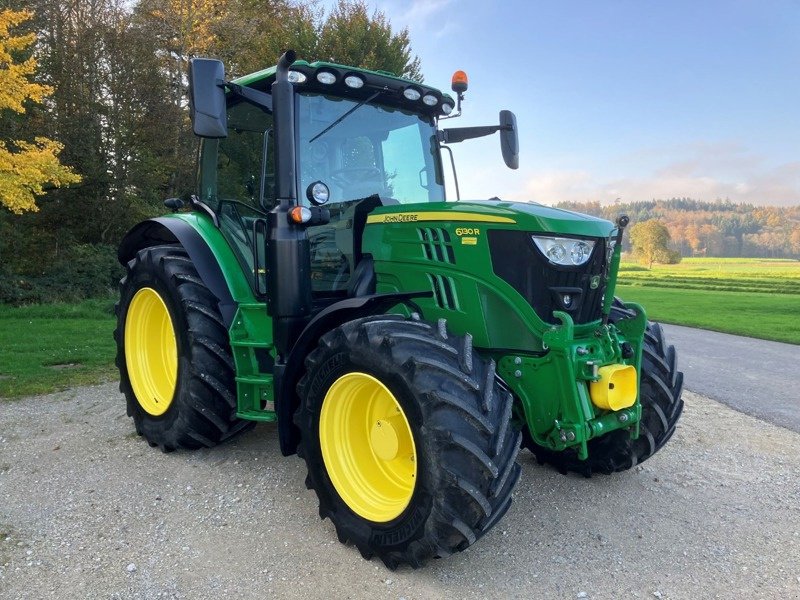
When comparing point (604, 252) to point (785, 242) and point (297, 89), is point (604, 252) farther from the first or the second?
point (785, 242)

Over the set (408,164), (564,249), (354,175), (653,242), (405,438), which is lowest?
(405,438)

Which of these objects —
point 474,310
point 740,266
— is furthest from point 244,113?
point 740,266

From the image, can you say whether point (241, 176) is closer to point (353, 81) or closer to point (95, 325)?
point (353, 81)

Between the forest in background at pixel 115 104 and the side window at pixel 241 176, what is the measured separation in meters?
13.5

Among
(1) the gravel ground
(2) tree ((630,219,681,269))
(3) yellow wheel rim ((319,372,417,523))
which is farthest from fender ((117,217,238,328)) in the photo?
(2) tree ((630,219,681,269))

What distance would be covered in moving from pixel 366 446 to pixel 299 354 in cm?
62

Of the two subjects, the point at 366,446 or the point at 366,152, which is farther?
the point at 366,152

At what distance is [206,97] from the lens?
3162 millimetres

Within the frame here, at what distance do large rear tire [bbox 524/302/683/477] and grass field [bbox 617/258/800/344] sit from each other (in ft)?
35.4

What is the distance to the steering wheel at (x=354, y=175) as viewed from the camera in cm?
390

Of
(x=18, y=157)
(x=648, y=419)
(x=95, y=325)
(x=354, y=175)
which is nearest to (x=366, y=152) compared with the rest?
(x=354, y=175)

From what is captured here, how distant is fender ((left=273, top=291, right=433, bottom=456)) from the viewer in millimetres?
3318

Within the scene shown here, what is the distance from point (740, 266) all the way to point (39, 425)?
4586 cm

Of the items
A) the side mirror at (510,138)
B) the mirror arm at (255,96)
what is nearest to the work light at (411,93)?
the side mirror at (510,138)
